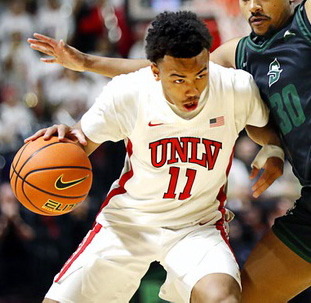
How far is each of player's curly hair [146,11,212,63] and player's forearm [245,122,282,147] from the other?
631mm

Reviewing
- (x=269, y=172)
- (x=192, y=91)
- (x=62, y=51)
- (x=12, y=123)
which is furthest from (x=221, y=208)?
(x=12, y=123)

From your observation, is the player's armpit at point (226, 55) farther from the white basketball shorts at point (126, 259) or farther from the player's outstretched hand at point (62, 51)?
the white basketball shorts at point (126, 259)

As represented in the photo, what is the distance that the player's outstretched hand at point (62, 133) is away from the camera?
3.05 m

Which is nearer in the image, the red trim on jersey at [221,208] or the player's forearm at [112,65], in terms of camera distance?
the red trim on jersey at [221,208]

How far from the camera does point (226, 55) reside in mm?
3457

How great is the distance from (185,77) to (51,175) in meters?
0.84

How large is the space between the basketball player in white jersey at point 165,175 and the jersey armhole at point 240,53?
0.72 feet

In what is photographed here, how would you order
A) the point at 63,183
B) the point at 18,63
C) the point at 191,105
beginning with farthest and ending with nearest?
1. the point at 18,63
2. the point at 63,183
3. the point at 191,105

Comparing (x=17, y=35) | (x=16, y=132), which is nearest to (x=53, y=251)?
(x=16, y=132)

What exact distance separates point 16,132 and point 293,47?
4.48 metres

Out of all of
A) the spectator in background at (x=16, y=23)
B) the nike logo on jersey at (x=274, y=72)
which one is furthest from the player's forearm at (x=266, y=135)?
the spectator in background at (x=16, y=23)

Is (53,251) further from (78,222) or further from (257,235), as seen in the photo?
(257,235)

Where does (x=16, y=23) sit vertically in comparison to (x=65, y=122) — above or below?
above

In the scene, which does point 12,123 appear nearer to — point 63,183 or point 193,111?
point 63,183
